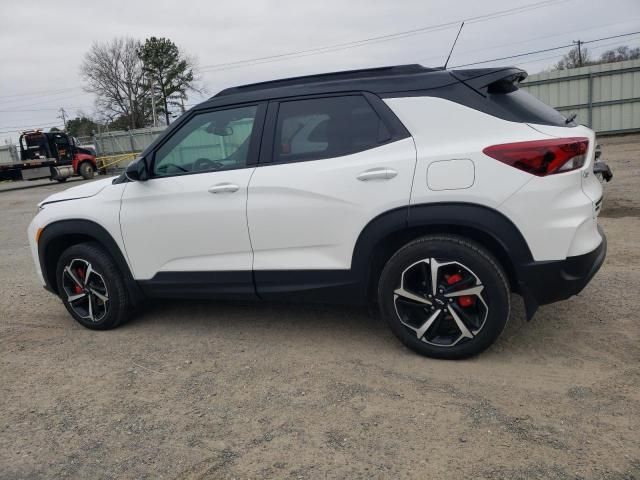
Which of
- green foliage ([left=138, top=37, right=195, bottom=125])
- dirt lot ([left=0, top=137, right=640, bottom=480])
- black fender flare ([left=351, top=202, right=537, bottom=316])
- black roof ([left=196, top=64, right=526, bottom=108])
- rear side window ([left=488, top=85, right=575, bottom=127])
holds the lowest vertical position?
dirt lot ([left=0, top=137, right=640, bottom=480])

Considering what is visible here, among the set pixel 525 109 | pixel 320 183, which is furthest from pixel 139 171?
pixel 525 109

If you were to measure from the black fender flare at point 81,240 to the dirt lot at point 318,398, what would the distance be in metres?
0.44

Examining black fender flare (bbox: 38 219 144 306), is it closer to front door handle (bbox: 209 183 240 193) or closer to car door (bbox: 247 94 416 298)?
front door handle (bbox: 209 183 240 193)

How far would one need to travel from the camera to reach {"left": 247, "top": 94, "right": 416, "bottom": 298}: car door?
329 centimetres

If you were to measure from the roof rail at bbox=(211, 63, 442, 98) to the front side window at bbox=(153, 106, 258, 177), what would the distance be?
20 cm

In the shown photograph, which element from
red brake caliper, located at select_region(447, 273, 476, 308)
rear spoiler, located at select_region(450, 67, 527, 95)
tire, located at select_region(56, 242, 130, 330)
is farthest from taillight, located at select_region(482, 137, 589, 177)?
tire, located at select_region(56, 242, 130, 330)

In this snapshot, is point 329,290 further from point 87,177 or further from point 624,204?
point 87,177

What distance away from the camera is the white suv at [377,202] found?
3041 mm

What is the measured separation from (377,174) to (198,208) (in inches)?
53.3

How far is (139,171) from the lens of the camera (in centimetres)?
399

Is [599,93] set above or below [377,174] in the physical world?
above

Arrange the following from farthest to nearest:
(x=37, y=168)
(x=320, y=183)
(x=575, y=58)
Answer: (x=575, y=58)
(x=37, y=168)
(x=320, y=183)

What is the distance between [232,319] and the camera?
14.8ft

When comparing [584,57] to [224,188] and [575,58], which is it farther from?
[224,188]
